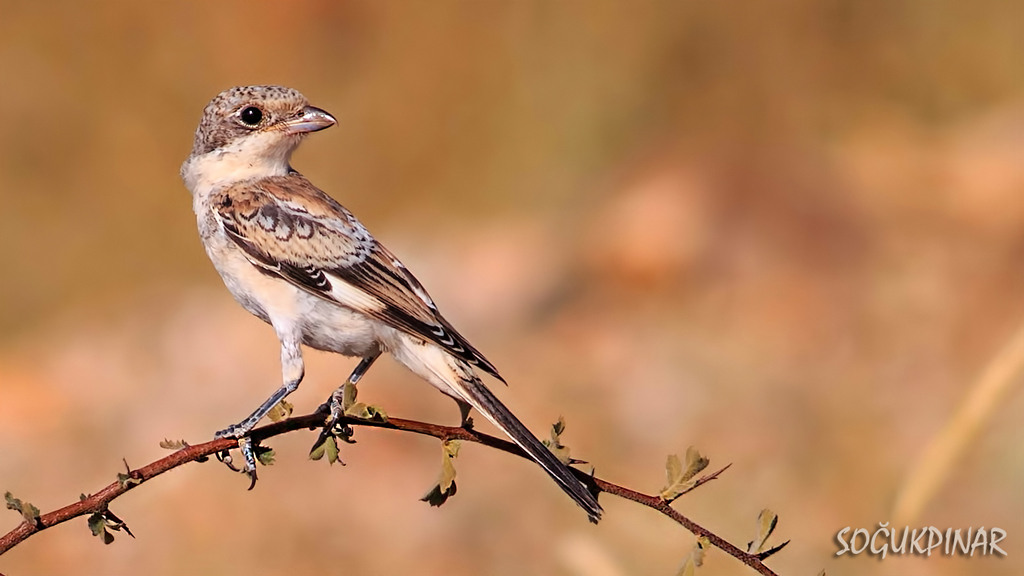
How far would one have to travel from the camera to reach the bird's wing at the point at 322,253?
3.73 m

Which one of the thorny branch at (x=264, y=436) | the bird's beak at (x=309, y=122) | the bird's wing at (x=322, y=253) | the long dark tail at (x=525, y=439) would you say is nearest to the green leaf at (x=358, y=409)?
the thorny branch at (x=264, y=436)

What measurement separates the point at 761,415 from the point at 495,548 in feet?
6.59

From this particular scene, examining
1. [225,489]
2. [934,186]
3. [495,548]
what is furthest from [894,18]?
[225,489]

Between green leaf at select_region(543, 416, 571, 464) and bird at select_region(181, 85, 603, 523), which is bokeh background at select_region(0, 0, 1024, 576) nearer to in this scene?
bird at select_region(181, 85, 603, 523)

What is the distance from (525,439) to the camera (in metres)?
2.97

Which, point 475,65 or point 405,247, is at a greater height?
point 475,65

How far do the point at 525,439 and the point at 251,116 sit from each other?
1.80 m

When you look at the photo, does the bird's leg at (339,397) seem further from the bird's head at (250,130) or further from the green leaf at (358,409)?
the bird's head at (250,130)

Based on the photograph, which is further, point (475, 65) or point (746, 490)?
point (475, 65)

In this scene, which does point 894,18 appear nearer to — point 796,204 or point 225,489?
point 796,204

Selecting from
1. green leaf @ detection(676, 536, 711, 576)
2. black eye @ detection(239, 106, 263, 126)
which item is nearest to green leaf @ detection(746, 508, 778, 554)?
green leaf @ detection(676, 536, 711, 576)

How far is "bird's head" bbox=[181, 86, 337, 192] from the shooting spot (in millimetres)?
4039

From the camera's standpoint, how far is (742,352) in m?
7.76

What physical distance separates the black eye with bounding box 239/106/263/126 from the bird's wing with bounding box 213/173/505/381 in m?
0.22
